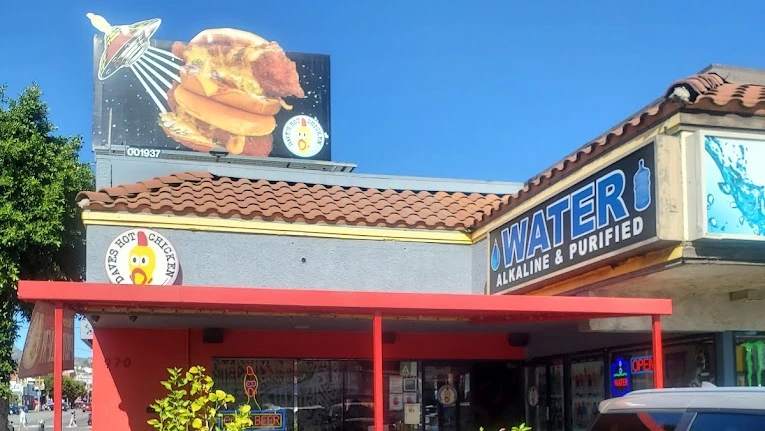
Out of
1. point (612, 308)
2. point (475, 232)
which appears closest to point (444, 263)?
point (475, 232)

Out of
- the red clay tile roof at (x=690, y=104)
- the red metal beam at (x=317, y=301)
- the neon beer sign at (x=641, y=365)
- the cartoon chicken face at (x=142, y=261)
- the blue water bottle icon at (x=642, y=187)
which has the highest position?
the red clay tile roof at (x=690, y=104)

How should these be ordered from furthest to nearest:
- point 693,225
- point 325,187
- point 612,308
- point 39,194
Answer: point 39,194 < point 325,187 < point 612,308 < point 693,225

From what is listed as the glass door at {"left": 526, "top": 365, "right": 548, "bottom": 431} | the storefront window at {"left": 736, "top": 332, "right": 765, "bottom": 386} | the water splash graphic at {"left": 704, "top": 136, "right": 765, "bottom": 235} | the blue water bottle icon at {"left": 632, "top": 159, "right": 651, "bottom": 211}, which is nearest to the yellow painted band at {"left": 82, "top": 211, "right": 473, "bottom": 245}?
the glass door at {"left": 526, "top": 365, "right": 548, "bottom": 431}

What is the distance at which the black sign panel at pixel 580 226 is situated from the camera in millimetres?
7871

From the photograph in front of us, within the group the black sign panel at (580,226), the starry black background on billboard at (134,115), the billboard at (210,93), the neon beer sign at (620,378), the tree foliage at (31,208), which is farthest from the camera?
the billboard at (210,93)

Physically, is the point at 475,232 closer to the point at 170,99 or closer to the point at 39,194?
the point at 39,194

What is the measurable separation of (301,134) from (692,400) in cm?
2078

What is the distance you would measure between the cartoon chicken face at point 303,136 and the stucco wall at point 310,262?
1264 cm

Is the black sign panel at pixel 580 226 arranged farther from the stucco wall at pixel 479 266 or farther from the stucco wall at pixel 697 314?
the stucco wall at pixel 697 314

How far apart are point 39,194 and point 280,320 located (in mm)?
7011

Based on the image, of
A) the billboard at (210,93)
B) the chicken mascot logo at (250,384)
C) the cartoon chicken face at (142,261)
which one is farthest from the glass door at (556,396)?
the billboard at (210,93)

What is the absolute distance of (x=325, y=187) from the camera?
13.3m

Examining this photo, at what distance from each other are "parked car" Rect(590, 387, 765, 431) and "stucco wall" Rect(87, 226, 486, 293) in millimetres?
6635

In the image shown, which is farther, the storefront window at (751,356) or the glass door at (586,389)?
the glass door at (586,389)
